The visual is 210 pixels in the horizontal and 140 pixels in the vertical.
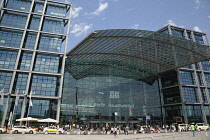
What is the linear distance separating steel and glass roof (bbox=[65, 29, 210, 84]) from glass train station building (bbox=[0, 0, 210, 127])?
0.22 m

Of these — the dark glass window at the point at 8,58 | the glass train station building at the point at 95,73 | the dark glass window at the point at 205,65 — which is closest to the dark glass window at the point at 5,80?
the glass train station building at the point at 95,73

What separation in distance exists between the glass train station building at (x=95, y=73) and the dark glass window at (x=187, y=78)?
1.22 feet

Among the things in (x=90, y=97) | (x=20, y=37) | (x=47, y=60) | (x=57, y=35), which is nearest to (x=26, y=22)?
(x=20, y=37)

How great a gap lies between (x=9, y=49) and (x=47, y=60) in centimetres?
A: 947

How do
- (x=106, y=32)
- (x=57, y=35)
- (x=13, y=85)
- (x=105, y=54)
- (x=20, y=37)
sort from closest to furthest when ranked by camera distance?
(x=106, y=32) → (x=13, y=85) → (x=20, y=37) → (x=57, y=35) → (x=105, y=54)

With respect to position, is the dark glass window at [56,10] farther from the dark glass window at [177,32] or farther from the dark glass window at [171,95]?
the dark glass window at [171,95]

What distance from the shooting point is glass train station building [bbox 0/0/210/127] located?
3997 cm

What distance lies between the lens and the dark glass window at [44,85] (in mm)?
40875

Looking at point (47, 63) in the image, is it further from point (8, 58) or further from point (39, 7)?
point (39, 7)

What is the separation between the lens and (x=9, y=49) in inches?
1644

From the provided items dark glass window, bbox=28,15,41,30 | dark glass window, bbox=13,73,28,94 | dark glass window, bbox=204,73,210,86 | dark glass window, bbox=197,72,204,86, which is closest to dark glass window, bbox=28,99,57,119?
dark glass window, bbox=13,73,28,94

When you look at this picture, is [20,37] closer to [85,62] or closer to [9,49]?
[9,49]

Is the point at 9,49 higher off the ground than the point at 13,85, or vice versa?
the point at 9,49

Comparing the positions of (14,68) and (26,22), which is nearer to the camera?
(14,68)
